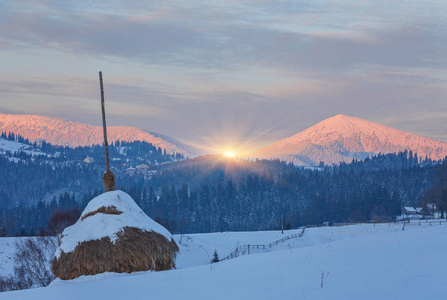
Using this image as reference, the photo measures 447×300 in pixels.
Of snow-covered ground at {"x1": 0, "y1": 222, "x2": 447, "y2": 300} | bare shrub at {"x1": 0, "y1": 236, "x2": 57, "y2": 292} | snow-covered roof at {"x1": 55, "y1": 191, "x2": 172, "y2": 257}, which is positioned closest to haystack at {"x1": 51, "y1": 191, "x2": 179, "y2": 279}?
snow-covered roof at {"x1": 55, "y1": 191, "x2": 172, "y2": 257}

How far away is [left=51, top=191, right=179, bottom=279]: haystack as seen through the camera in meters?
15.2

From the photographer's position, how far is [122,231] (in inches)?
614

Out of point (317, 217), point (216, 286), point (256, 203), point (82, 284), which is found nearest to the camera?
point (216, 286)

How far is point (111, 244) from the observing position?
50.4 feet

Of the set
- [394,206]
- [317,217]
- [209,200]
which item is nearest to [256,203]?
[209,200]

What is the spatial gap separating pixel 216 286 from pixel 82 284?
13.5ft

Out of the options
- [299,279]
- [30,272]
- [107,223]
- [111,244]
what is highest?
[107,223]

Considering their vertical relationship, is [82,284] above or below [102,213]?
below

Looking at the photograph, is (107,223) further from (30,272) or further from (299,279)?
(30,272)

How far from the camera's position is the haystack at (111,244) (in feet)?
49.9

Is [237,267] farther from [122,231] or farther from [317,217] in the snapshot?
[317,217]

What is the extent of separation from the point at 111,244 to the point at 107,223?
2.47ft

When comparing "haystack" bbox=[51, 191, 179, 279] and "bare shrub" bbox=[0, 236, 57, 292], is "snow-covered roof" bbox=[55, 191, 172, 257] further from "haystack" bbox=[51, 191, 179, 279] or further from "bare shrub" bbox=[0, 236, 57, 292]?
"bare shrub" bbox=[0, 236, 57, 292]

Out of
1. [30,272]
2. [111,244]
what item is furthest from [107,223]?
[30,272]
